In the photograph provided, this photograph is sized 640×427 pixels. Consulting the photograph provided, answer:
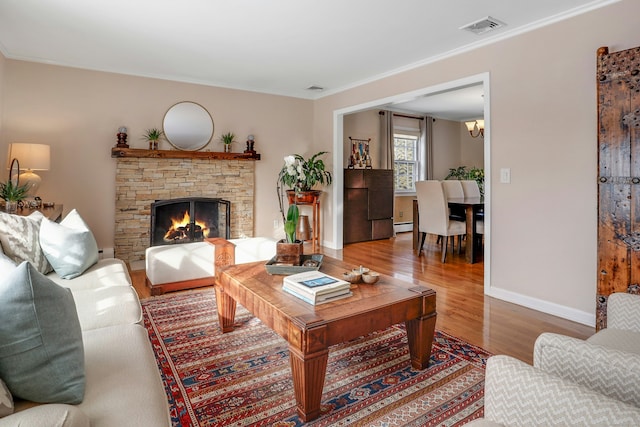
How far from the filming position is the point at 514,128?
3.25 m

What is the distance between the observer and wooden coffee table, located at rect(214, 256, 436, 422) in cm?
159

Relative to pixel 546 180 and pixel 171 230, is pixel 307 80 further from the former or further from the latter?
pixel 546 180

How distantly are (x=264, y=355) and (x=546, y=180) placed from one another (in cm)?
253

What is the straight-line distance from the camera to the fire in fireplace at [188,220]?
4.93m

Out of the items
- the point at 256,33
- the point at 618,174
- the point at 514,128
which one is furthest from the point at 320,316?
the point at 256,33

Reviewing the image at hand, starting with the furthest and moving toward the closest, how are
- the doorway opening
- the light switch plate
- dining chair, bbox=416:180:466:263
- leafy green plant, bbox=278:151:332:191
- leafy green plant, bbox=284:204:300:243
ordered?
leafy green plant, bbox=278:151:332:191, dining chair, bbox=416:180:466:263, the doorway opening, the light switch plate, leafy green plant, bbox=284:204:300:243

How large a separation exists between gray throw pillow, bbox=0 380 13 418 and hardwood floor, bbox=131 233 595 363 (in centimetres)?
230

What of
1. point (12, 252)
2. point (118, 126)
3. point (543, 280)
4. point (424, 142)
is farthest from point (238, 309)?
point (424, 142)

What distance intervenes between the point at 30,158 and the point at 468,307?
417 centimetres

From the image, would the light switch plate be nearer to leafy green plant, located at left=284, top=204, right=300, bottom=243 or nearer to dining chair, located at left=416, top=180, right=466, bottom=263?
dining chair, located at left=416, top=180, right=466, bottom=263

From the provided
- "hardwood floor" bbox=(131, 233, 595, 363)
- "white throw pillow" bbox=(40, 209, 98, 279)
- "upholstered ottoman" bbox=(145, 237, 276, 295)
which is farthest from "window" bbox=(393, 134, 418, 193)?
"white throw pillow" bbox=(40, 209, 98, 279)

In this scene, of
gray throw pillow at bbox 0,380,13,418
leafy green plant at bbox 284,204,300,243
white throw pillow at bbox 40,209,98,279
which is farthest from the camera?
leafy green plant at bbox 284,204,300,243

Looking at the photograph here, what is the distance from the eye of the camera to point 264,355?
87.7 inches

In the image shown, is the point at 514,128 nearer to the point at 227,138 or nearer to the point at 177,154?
the point at 227,138
